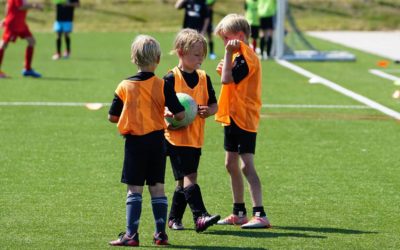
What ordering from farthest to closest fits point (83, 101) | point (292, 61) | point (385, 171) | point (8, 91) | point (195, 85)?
point (292, 61) → point (8, 91) → point (83, 101) → point (385, 171) → point (195, 85)

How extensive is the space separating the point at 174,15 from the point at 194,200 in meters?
34.5

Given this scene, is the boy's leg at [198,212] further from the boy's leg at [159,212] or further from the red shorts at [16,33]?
the red shorts at [16,33]

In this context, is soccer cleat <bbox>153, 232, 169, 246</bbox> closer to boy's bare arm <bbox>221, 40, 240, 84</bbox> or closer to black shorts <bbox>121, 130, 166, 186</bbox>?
black shorts <bbox>121, 130, 166, 186</bbox>

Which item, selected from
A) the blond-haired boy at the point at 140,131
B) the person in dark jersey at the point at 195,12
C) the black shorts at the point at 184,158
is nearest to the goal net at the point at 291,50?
the person in dark jersey at the point at 195,12

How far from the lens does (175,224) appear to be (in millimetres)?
8016

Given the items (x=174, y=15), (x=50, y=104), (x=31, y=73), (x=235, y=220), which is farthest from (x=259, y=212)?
(x=174, y=15)

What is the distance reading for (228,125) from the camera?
26.6ft

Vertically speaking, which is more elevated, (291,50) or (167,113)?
(167,113)

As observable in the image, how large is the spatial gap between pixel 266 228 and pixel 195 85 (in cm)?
121

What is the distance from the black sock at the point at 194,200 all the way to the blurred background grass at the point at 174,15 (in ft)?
99.9

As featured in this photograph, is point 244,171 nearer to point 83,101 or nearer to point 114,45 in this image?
point 83,101

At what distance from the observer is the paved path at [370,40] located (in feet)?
94.4

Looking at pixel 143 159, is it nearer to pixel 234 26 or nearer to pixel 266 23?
pixel 234 26

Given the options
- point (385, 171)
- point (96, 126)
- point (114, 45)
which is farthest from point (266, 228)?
point (114, 45)
